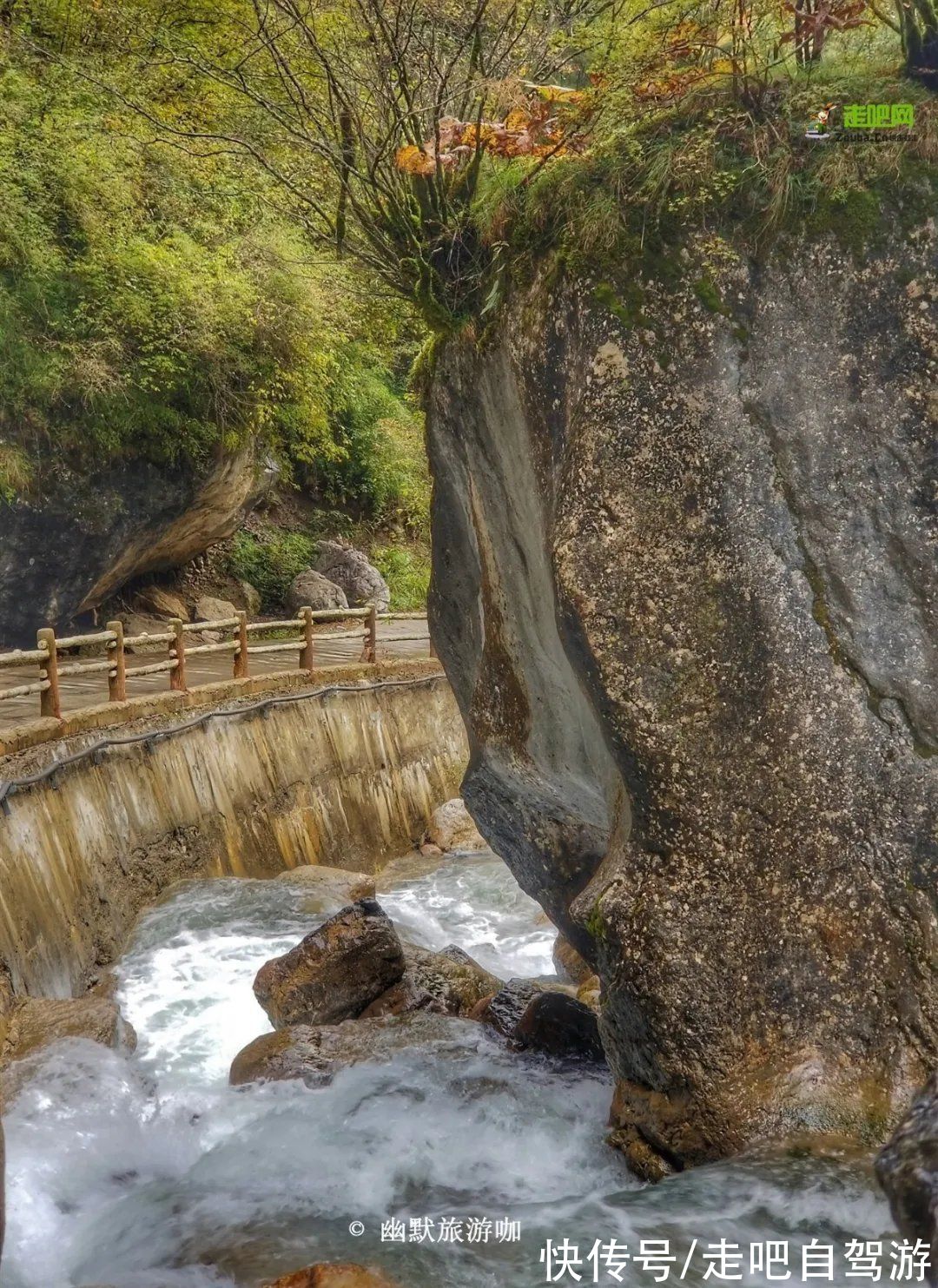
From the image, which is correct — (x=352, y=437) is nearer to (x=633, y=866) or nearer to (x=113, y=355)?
(x=113, y=355)

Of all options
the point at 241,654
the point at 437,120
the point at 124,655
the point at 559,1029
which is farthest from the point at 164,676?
the point at 437,120

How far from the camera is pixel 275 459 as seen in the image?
69.6 feet

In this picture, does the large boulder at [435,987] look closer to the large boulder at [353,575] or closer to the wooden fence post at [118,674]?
the wooden fence post at [118,674]

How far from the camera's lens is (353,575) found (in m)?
23.4

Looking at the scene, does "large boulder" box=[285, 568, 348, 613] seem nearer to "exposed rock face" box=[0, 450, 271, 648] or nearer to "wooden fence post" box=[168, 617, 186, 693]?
"exposed rock face" box=[0, 450, 271, 648]

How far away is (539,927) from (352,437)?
606 inches

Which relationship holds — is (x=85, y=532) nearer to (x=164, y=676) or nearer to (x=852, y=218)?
(x=164, y=676)

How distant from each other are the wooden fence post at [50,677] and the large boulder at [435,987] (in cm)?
409

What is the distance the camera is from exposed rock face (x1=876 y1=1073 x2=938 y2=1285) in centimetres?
391

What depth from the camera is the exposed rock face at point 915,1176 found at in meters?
3.91

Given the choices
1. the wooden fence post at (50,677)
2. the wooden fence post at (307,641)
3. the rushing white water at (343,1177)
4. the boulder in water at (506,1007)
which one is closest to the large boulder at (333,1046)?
the rushing white water at (343,1177)

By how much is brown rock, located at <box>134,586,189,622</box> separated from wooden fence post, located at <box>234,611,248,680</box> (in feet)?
18.7

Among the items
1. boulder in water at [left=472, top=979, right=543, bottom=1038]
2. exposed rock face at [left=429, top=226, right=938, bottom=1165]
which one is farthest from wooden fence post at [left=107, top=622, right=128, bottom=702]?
exposed rock face at [left=429, top=226, right=938, bottom=1165]

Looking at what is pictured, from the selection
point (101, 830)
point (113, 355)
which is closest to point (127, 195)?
point (113, 355)
